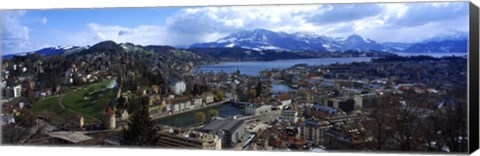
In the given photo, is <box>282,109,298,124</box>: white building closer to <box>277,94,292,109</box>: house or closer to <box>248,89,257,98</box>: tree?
<box>277,94,292,109</box>: house

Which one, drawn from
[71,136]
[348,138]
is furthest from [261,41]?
[71,136]

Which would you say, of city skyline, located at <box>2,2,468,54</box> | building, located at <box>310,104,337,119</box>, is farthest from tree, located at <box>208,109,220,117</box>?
building, located at <box>310,104,337,119</box>

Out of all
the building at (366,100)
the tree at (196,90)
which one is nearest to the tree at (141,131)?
the tree at (196,90)

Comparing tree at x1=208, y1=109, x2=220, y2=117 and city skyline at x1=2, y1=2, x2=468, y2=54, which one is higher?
city skyline at x1=2, y1=2, x2=468, y2=54

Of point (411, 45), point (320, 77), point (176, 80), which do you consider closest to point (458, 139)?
point (411, 45)

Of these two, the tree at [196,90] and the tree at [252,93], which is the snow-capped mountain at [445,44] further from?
the tree at [196,90]

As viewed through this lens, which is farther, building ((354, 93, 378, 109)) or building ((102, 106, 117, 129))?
building ((102, 106, 117, 129))
